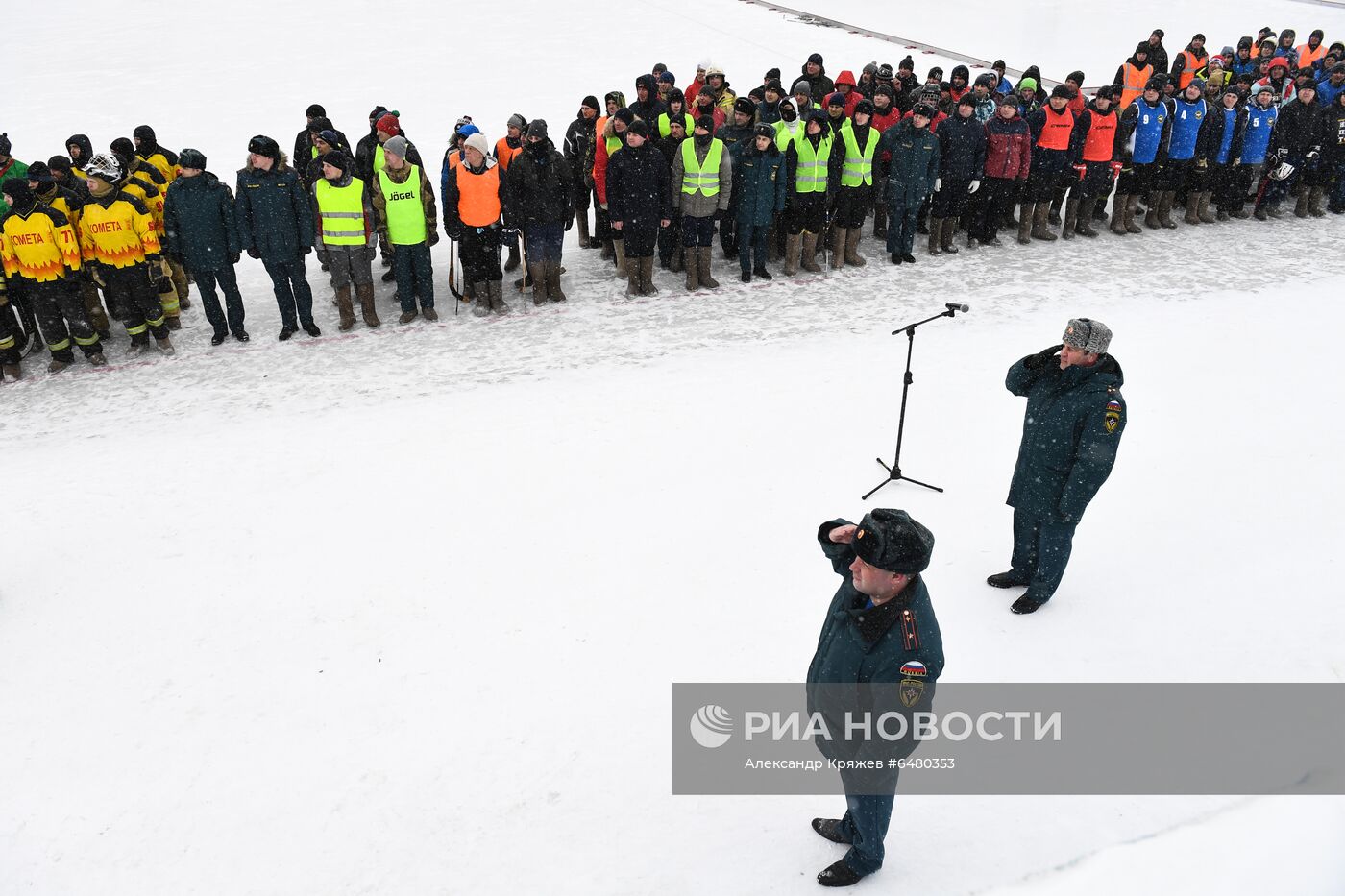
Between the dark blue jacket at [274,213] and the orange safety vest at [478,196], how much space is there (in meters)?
1.35

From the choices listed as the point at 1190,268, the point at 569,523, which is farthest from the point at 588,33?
the point at 569,523

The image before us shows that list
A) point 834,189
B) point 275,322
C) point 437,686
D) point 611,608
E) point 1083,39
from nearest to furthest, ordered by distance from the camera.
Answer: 1. point 437,686
2. point 611,608
3. point 275,322
4. point 834,189
5. point 1083,39

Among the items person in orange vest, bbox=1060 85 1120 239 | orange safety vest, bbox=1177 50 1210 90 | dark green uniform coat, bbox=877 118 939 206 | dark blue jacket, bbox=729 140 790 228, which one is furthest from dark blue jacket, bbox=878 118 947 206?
orange safety vest, bbox=1177 50 1210 90

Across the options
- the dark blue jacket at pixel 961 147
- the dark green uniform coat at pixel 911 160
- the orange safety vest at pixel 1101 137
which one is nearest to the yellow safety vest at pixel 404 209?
the dark green uniform coat at pixel 911 160

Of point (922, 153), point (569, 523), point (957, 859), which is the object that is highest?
point (922, 153)

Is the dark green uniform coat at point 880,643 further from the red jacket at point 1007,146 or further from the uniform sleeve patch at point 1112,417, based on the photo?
the red jacket at point 1007,146

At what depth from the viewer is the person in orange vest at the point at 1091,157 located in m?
9.98

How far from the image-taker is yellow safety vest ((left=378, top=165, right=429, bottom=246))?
26.0 ft

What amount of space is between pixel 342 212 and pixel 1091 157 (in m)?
8.25

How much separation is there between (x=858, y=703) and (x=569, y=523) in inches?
113

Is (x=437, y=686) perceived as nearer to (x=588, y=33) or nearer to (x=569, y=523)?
(x=569, y=523)

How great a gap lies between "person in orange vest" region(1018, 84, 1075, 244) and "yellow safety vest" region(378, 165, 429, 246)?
6783 mm

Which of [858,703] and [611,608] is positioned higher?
[858,703]

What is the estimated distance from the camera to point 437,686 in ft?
14.1
